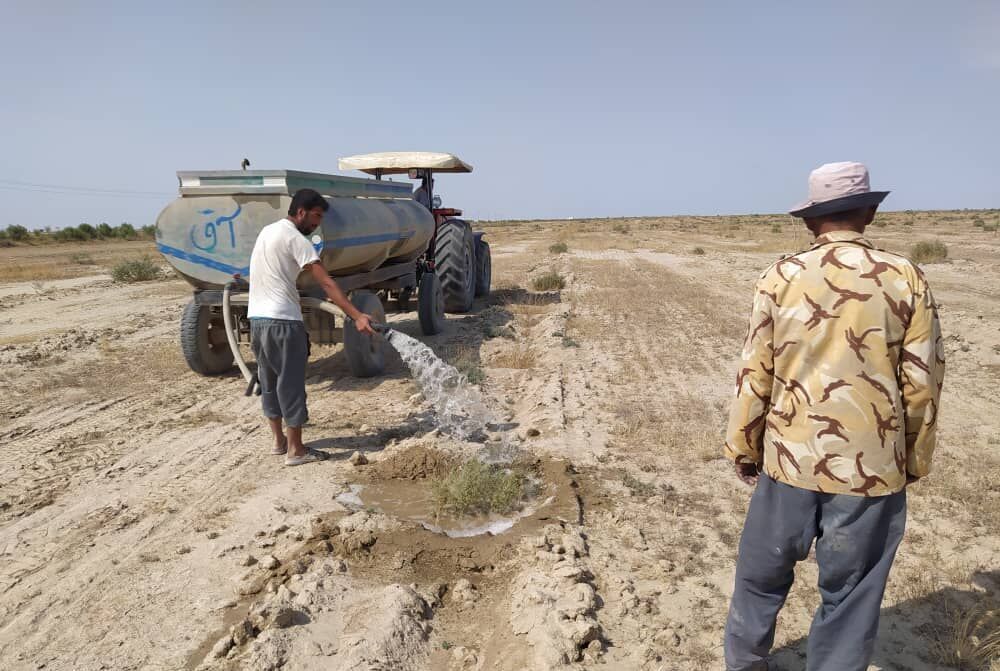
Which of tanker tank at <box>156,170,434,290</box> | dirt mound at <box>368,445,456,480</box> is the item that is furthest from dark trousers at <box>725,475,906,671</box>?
tanker tank at <box>156,170,434,290</box>

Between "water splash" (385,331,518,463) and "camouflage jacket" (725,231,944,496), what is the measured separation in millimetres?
2837

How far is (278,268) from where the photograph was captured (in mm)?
4492

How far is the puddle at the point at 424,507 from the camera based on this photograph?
3.93m

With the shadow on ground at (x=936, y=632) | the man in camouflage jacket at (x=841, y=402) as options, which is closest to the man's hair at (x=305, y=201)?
the man in camouflage jacket at (x=841, y=402)

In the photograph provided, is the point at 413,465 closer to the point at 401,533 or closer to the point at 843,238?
the point at 401,533

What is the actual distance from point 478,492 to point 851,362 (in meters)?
2.58

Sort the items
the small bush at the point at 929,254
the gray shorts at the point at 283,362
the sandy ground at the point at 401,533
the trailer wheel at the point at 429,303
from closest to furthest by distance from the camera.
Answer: the sandy ground at the point at 401,533 → the gray shorts at the point at 283,362 → the trailer wheel at the point at 429,303 → the small bush at the point at 929,254

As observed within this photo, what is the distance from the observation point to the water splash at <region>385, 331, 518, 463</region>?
5.04m

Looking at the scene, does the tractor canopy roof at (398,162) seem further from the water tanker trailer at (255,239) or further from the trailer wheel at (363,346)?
the trailer wheel at (363,346)

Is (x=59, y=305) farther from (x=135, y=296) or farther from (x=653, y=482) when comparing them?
(x=653, y=482)

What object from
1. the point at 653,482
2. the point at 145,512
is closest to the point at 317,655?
the point at 145,512

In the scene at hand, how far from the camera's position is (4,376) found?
22.7 feet

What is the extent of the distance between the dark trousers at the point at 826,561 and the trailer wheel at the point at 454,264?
8.38 metres

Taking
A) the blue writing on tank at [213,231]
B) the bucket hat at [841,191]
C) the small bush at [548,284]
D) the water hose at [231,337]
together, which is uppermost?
the bucket hat at [841,191]
